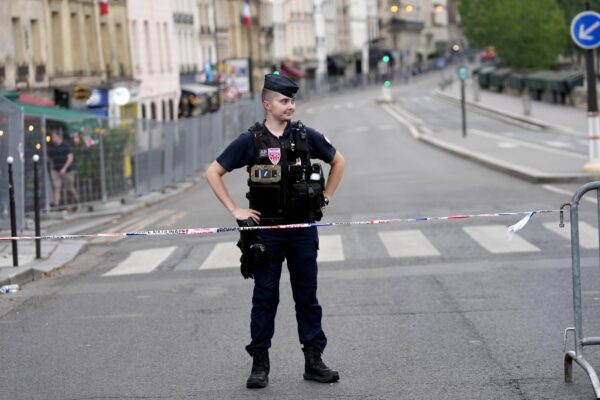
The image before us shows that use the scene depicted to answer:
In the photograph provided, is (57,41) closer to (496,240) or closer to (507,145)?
(507,145)

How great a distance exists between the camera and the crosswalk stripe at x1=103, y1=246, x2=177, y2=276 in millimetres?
15617

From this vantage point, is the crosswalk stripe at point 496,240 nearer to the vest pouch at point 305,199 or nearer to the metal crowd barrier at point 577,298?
the metal crowd barrier at point 577,298

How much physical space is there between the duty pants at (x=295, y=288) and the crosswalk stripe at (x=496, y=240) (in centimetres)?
734

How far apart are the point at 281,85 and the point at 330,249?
869 centimetres

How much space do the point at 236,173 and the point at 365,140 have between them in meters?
15.4

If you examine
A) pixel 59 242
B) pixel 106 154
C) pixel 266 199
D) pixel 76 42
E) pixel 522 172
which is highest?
pixel 76 42

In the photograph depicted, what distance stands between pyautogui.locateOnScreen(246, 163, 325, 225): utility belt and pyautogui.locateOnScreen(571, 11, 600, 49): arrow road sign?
18260 millimetres

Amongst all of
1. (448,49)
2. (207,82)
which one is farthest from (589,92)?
(448,49)

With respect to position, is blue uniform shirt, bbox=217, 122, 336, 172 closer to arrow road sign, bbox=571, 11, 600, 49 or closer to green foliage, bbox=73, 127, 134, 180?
green foliage, bbox=73, 127, 134, 180

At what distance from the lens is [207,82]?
76500 mm

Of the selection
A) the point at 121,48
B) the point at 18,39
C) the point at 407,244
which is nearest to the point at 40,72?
the point at 18,39

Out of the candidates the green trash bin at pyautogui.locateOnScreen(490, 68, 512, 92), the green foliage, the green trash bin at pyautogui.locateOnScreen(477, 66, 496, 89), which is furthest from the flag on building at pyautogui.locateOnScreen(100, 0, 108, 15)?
the green trash bin at pyautogui.locateOnScreen(477, 66, 496, 89)

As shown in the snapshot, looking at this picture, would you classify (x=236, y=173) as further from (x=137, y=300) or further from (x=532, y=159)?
(x=137, y=300)

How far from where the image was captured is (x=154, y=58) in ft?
201
